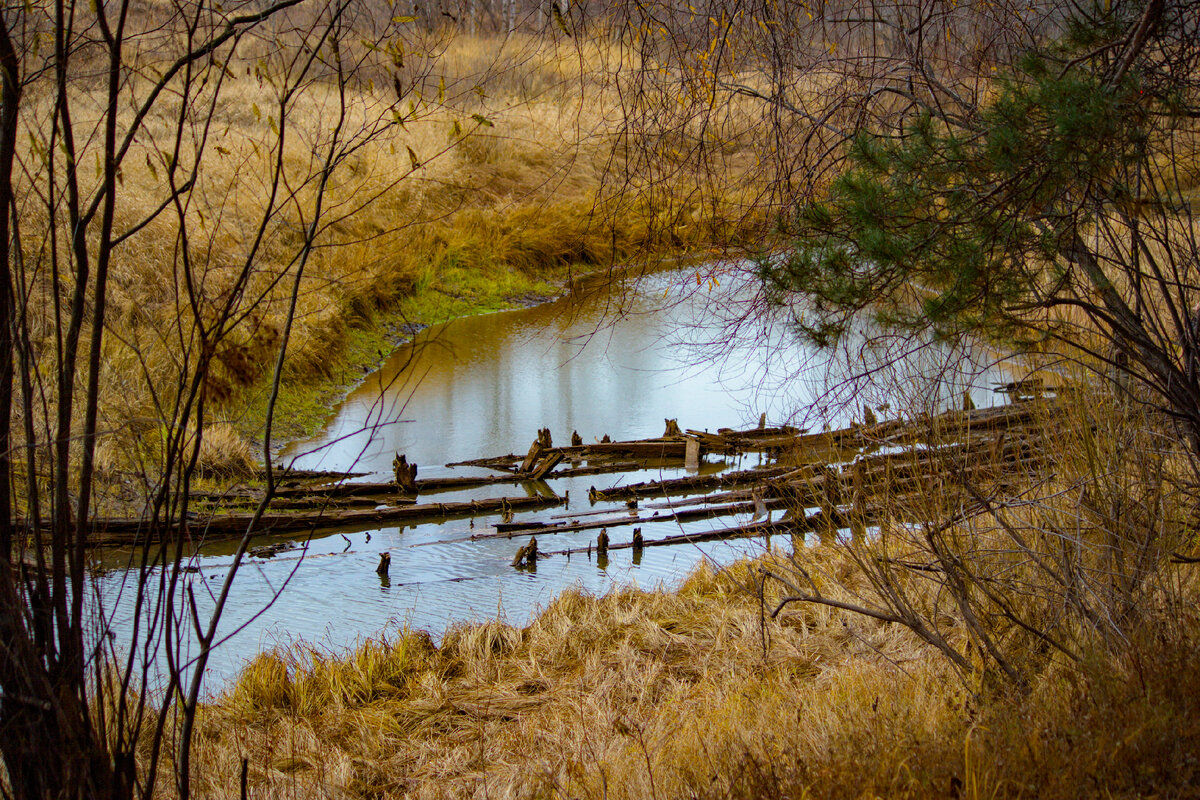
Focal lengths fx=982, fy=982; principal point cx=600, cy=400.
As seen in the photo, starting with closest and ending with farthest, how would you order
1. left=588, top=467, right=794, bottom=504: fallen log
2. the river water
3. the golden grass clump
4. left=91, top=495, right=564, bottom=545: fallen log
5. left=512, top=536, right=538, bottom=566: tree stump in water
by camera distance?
the river water
left=512, top=536, right=538, bottom=566: tree stump in water
left=91, top=495, right=564, bottom=545: fallen log
the golden grass clump
left=588, top=467, right=794, bottom=504: fallen log

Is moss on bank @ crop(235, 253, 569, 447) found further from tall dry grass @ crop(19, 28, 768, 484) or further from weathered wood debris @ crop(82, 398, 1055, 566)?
weathered wood debris @ crop(82, 398, 1055, 566)

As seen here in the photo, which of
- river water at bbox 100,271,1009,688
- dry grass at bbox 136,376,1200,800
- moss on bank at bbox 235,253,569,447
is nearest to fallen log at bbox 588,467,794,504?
river water at bbox 100,271,1009,688

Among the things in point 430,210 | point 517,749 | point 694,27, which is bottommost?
point 517,749

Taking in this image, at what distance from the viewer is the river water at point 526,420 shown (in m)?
5.03

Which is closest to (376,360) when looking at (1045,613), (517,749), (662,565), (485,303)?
(485,303)

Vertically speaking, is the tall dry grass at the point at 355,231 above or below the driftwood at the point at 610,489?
above

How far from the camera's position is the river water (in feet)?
16.5

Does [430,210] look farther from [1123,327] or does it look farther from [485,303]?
[1123,327]

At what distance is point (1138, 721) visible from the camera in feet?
7.94

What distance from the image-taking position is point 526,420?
34.2 ft

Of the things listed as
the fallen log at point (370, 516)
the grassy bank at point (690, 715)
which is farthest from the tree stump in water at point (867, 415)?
the fallen log at point (370, 516)

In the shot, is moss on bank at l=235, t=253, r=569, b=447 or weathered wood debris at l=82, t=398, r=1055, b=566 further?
moss on bank at l=235, t=253, r=569, b=447

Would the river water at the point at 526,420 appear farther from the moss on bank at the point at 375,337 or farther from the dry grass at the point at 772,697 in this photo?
the dry grass at the point at 772,697

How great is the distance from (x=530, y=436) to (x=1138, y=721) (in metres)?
7.80
